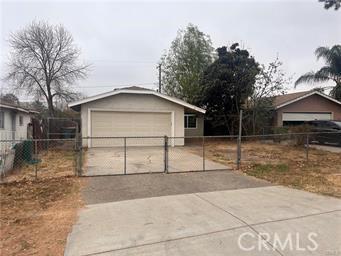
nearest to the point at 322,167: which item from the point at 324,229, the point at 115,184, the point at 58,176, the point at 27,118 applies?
the point at 324,229

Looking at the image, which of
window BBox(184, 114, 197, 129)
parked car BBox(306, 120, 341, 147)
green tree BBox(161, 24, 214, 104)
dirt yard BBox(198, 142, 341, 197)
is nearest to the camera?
dirt yard BBox(198, 142, 341, 197)

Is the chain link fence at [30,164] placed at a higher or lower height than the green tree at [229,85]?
lower

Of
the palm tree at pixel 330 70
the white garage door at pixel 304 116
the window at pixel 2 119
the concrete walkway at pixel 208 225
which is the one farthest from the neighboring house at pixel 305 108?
the window at pixel 2 119

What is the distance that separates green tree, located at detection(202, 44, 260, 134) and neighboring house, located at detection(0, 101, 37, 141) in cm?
1367

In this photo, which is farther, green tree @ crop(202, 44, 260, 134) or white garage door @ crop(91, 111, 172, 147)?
green tree @ crop(202, 44, 260, 134)

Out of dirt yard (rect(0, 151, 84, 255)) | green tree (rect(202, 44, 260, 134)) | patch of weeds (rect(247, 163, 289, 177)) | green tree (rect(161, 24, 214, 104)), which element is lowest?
dirt yard (rect(0, 151, 84, 255))

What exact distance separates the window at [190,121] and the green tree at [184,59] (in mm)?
2516

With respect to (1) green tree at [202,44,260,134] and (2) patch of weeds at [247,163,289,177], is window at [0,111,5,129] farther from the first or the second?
(2) patch of weeds at [247,163,289,177]

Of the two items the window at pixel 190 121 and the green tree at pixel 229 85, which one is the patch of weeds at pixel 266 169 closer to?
the green tree at pixel 229 85

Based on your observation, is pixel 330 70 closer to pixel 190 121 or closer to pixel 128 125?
pixel 190 121

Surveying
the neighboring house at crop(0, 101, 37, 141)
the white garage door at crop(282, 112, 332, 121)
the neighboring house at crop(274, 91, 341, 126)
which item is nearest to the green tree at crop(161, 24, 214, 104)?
the neighboring house at crop(274, 91, 341, 126)

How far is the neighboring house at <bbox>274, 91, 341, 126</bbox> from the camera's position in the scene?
23.5 m

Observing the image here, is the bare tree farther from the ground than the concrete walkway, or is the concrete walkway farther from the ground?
the bare tree

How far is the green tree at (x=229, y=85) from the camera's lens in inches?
852
